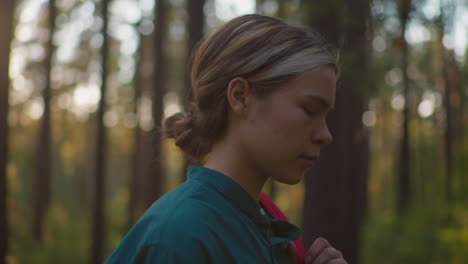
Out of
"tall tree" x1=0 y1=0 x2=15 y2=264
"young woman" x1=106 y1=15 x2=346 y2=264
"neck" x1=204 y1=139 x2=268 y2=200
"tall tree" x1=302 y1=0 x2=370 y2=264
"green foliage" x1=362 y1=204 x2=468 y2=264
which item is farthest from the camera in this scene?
"green foliage" x1=362 y1=204 x2=468 y2=264

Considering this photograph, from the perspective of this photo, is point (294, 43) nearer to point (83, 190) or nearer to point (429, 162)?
point (429, 162)

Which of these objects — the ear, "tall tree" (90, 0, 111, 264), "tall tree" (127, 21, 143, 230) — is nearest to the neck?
the ear

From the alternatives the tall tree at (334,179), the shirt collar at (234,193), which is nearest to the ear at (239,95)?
the shirt collar at (234,193)

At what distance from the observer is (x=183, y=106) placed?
1543 cm

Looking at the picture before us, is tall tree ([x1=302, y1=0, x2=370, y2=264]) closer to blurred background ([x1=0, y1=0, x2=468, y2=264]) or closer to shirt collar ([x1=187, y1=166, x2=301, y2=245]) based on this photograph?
blurred background ([x1=0, y1=0, x2=468, y2=264])

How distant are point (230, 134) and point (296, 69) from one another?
12.8 inches

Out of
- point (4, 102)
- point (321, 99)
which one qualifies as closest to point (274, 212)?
point (321, 99)

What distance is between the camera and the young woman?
170 cm

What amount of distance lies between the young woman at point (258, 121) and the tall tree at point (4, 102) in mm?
6046

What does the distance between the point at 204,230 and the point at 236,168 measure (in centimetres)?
37

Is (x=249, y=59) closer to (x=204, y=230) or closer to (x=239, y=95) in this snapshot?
(x=239, y=95)

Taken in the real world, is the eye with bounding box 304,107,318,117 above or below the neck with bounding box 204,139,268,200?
above

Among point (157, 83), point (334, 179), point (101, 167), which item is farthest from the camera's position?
point (157, 83)

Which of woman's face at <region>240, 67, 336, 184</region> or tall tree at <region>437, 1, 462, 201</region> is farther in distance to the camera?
tall tree at <region>437, 1, 462, 201</region>
